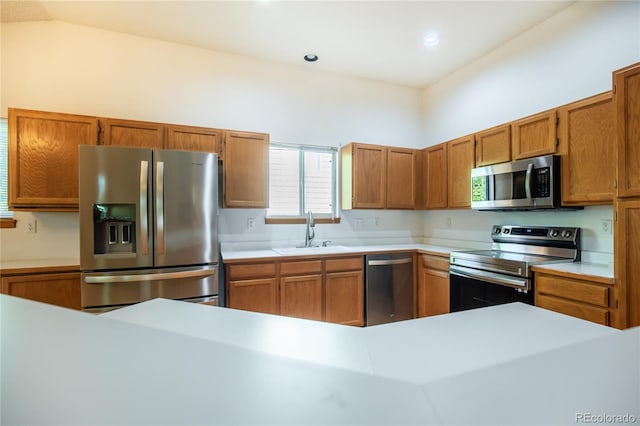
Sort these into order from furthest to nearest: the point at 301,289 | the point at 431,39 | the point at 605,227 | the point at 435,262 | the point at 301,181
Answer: the point at 301,181 → the point at 435,262 → the point at 431,39 → the point at 301,289 → the point at 605,227

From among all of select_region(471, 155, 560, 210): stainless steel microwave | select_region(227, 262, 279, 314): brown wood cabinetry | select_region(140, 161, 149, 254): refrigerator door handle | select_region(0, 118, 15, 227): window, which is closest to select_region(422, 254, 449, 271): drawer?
select_region(471, 155, 560, 210): stainless steel microwave

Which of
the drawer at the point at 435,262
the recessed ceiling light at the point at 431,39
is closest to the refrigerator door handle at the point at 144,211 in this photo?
the drawer at the point at 435,262

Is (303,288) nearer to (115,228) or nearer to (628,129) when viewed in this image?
(115,228)

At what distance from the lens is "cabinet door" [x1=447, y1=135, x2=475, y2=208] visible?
3184 mm

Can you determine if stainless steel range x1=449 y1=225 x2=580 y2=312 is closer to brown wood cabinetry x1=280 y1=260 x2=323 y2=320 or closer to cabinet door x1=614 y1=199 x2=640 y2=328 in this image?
cabinet door x1=614 y1=199 x2=640 y2=328

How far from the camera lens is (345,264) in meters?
3.07

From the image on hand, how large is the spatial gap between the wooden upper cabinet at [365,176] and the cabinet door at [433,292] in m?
0.96

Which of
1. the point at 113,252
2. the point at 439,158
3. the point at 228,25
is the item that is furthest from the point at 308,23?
the point at 113,252

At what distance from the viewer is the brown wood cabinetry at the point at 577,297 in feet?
5.98

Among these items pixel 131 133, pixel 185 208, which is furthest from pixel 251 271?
pixel 131 133

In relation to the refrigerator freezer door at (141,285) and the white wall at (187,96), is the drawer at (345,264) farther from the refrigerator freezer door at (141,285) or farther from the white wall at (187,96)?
the refrigerator freezer door at (141,285)

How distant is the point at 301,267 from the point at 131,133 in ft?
6.59

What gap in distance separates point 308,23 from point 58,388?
3090 millimetres

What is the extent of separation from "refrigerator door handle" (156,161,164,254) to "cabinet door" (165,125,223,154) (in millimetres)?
496
